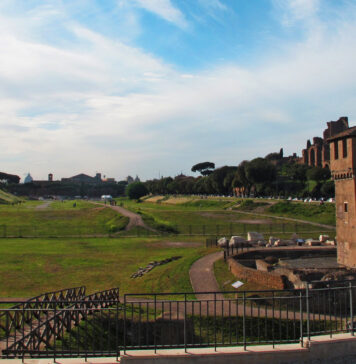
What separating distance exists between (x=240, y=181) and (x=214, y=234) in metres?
43.7

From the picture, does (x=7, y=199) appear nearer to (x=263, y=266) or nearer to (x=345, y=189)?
(x=263, y=266)

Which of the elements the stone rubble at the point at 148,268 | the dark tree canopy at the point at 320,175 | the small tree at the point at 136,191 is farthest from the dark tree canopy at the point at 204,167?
the stone rubble at the point at 148,268

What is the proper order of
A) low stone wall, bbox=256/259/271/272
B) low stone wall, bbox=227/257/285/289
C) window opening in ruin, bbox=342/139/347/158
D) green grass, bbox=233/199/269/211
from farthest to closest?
green grass, bbox=233/199/269/211
low stone wall, bbox=256/259/271/272
window opening in ruin, bbox=342/139/347/158
low stone wall, bbox=227/257/285/289

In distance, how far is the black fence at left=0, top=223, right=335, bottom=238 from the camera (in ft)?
146

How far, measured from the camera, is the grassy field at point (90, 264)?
2136 cm

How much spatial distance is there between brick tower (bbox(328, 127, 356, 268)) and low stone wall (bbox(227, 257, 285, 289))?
17.3ft

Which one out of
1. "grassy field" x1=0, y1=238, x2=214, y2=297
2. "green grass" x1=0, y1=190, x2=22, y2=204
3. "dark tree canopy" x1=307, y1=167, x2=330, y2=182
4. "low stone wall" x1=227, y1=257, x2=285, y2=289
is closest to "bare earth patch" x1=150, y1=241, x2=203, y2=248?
"grassy field" x1=0, y1=238, x2=214, y2=297

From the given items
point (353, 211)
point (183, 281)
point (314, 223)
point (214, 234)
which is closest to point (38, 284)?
point (183, 281)

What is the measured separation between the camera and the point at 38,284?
22.0 m

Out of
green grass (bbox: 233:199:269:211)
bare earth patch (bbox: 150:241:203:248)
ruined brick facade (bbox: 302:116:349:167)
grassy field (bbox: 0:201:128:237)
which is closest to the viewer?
bare earth patch (bbox: 150:241:203:248)

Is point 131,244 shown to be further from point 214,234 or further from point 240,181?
point 240,181

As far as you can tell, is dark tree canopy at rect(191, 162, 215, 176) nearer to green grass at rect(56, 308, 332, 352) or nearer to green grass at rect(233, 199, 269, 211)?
green grass at rect(233, 199, 269, 211)

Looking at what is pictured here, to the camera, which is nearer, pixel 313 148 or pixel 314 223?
pixel 314 223

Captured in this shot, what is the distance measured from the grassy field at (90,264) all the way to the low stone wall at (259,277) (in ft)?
9.08
